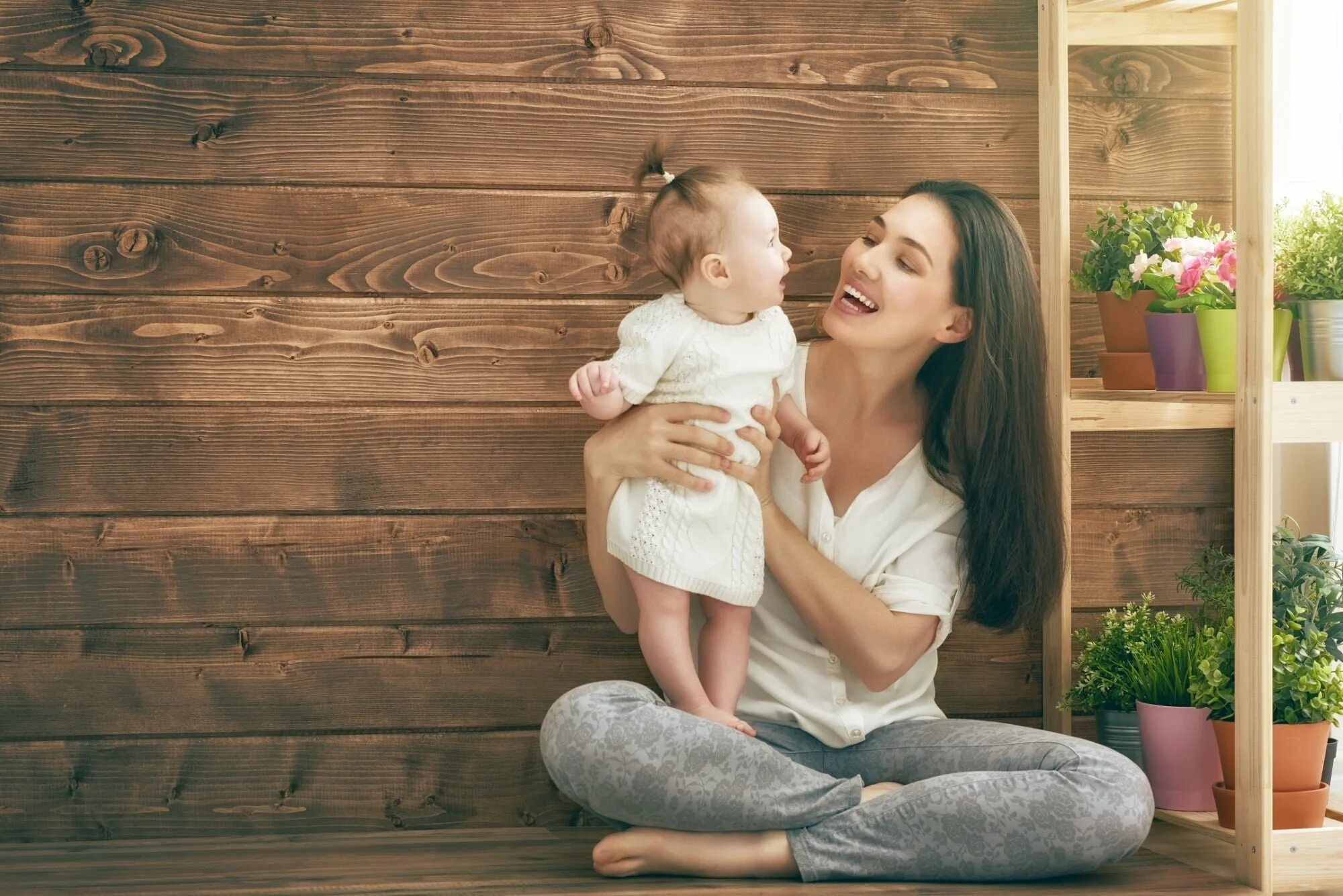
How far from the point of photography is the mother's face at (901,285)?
1709 millimetres

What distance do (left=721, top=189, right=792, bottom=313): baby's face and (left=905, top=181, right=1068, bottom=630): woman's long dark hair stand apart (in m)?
0.27

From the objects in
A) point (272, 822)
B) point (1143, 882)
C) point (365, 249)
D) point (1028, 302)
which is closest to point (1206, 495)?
point (1028, 302)

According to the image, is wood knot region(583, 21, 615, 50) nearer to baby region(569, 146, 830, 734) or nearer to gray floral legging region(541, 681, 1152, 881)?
baby region(569, 146, 830, 734)

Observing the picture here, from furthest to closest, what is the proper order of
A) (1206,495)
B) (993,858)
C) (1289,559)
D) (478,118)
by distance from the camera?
(1206,495) < (478,118) < (1289,559) < (993,858)

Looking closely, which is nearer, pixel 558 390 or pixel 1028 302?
pixel 1028 302

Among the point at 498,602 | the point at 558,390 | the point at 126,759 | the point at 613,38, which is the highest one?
the point at 613,38

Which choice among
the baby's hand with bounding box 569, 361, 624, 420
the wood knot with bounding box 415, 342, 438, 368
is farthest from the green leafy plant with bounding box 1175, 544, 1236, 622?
the wood knot with bounding box 415, 342, 438, 368

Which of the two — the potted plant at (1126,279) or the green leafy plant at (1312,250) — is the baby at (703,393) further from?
the green leafy plant at (1312,250)

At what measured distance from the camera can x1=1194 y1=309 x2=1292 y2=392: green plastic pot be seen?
5.57ft

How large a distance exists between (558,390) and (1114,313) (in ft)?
2.59

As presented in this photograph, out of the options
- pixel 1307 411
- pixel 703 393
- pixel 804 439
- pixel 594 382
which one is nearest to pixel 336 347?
pixel 594 382

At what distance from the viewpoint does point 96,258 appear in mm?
1777

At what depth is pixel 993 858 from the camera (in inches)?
60.6

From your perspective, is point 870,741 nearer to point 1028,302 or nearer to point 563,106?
point 1028,302
